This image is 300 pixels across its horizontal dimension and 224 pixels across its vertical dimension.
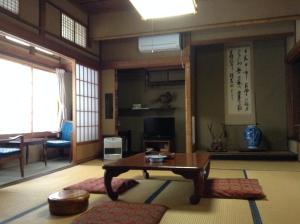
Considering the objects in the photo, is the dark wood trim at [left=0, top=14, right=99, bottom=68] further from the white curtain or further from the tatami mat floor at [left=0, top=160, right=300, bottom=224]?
the tatami mat floor at [left=0, top=160, right=300, bottom=224]

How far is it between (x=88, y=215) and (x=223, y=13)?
14.2 feet

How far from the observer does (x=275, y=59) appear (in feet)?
21.9

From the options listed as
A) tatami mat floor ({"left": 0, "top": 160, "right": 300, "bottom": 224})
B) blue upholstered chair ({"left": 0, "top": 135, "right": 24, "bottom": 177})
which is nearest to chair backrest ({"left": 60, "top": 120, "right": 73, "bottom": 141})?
tatami mat floor ({"left": 0, "top": 160, "right": 300, "bottom": 224})

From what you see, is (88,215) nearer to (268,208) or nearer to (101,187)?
(101,187)

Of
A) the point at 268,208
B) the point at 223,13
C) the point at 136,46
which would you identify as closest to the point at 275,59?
the point at 223,13

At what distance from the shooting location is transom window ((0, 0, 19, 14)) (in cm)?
377

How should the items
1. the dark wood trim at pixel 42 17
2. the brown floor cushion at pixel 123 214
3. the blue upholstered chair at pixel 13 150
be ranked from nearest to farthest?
the brown floor cushion at pixel 123 214, the blue upholstered chair at pixel 13 150, the dark wood trim at pixel 42 17

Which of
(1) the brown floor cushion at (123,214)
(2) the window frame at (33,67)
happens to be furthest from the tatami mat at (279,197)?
(2) the window frame at (33,67)

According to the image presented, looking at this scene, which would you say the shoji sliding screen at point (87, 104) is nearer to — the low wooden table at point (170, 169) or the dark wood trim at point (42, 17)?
the dark wood trim at point (42, 17)

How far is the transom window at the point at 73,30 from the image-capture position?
5.29m

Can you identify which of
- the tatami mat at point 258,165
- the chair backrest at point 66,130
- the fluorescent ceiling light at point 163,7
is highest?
the fluorescent ceiling light at point 163,7

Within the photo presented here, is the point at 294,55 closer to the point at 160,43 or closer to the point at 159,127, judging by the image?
the point at 160,43

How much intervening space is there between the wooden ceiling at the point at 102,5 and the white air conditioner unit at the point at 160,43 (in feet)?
2.51

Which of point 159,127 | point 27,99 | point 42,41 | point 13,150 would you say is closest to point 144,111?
point 159,127
